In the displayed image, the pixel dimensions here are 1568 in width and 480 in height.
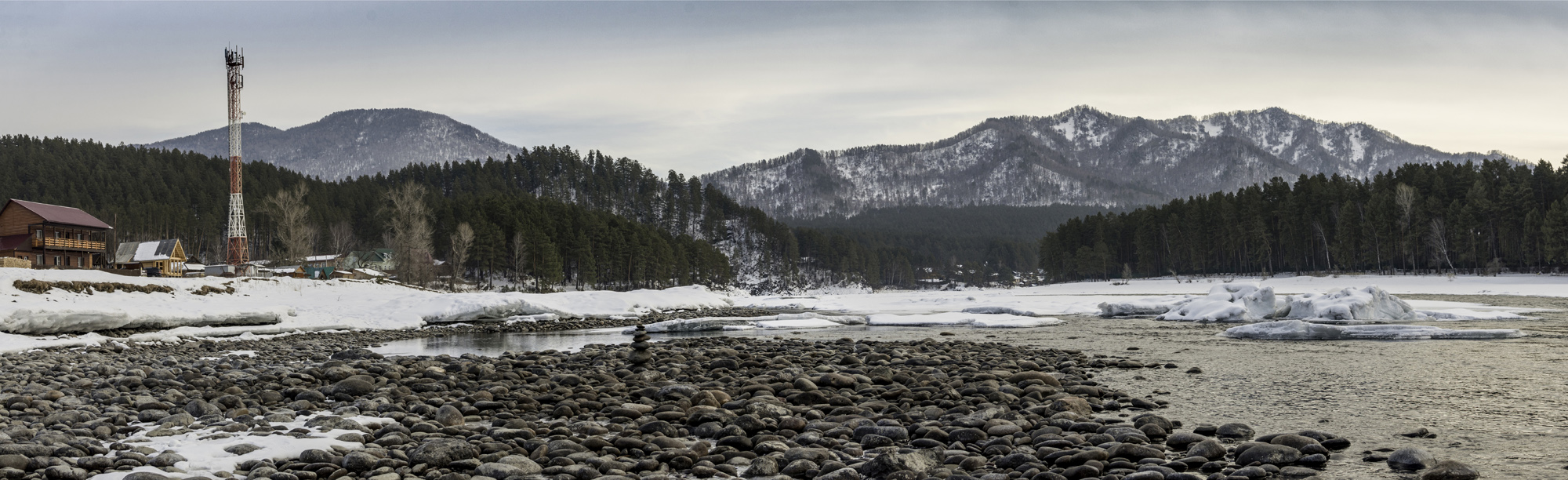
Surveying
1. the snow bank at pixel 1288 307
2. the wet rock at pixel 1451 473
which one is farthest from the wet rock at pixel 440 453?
the snow bank at pixel 1288 307

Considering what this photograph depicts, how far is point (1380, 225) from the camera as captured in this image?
7019cm

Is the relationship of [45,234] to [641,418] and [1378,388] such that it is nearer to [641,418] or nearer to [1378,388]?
[641,418]

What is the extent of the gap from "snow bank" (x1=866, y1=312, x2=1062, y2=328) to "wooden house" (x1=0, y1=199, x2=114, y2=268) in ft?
148

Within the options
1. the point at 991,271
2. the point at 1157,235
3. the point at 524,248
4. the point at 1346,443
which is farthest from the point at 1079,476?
the point at 991,271

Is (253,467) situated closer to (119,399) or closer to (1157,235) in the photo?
(119,399)

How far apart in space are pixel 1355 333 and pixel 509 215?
8055 cm

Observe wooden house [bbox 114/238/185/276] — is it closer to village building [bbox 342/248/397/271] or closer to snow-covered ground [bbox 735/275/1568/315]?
village building [bbox 342/248/397/271]

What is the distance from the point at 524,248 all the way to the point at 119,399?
7372 centimetres

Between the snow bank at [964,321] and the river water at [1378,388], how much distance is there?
7.51m

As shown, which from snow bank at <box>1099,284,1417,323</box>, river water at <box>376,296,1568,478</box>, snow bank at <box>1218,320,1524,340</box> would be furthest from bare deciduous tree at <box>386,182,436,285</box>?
snow bank at <box>1218,320,1524,340</box>

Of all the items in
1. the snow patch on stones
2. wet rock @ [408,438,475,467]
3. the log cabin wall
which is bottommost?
wet rock @ [408,438,475,467]

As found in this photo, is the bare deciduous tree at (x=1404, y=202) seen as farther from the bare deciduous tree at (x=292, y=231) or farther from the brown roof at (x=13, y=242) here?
the brown roof at (x=13, y=242)

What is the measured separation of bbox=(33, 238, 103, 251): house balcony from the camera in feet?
151

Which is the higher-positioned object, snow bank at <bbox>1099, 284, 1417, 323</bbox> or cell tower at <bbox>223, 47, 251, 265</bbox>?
cell tower at <bbox>223, 47, 251, 265</bbox>
